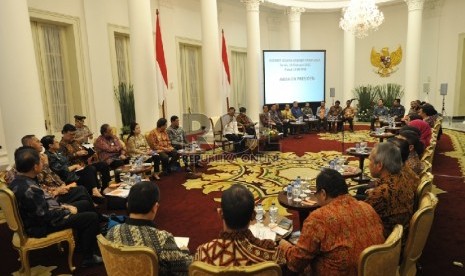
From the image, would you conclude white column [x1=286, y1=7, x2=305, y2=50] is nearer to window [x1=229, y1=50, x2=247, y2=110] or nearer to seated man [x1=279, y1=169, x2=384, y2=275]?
window [x1=229, y1=50, x2=247, y2=110]

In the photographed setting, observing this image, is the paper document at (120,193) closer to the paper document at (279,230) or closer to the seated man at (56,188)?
the seated man at (56,188)

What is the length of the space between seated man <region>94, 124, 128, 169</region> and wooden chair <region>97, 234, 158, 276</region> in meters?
3.94

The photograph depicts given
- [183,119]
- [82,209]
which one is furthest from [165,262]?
[183,119]

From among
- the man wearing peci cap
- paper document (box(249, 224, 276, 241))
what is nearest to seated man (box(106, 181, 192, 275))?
paper document (box(249, 224, 276, 241))

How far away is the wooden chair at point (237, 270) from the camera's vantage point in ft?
4.69

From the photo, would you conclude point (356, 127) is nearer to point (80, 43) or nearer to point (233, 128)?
point (233, 128)

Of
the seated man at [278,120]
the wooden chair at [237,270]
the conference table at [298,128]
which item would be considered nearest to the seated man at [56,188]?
the wooden chair at [237,270]

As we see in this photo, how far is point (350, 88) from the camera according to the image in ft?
46.2

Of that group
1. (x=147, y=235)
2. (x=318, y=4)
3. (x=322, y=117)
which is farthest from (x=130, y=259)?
(x=318, y=4)

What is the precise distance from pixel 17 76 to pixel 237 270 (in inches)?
176

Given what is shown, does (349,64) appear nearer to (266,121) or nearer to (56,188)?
(266,121)

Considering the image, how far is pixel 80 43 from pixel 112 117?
1.84 meters

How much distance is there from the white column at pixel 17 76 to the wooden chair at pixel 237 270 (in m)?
4.22

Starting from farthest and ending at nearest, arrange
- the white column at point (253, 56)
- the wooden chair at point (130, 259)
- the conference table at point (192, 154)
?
the white column at point (253, 56)
the conference table at point (192, 154)
the wooden chair at point (130, 259)
